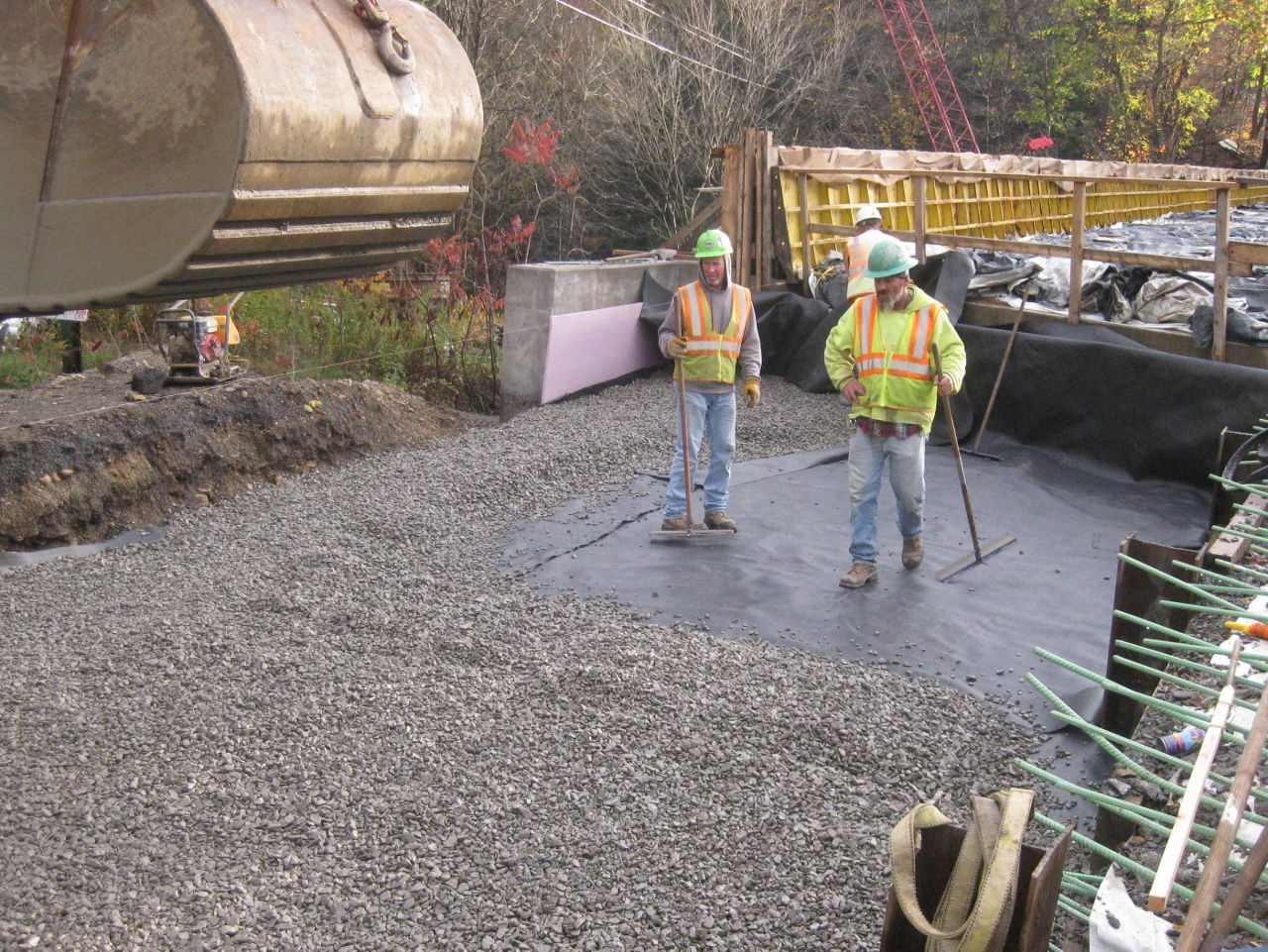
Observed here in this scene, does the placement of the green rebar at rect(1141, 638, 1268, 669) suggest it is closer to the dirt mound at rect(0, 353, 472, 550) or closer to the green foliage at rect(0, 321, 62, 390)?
the dirt mound at rect(0, 353, 472, 550)

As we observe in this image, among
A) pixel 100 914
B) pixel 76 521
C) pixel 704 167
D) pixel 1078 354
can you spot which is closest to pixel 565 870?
pixel 100 914

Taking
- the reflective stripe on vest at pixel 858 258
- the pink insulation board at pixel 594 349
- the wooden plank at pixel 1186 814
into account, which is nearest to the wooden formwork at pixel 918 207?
the reflective stripe on vest at pixel 858 258

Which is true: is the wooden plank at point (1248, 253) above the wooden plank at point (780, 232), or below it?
below

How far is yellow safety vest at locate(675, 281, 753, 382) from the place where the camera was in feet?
20.1

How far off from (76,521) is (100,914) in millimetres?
3987

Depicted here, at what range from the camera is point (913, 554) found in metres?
5.71

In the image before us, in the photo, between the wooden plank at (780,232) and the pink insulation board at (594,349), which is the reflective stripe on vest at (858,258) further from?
the pink insulation board at (594,349)

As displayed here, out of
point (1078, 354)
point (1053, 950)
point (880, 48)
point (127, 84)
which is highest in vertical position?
point (880, 48)

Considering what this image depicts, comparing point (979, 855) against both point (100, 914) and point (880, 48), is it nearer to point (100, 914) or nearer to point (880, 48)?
point (100, 914)

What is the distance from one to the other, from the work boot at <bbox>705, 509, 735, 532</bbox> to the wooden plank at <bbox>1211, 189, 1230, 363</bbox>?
151 inches

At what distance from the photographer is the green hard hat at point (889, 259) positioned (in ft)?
16.9

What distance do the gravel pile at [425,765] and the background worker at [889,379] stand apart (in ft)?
3.87

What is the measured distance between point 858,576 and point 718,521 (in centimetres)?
109

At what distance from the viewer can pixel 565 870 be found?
3229mm
